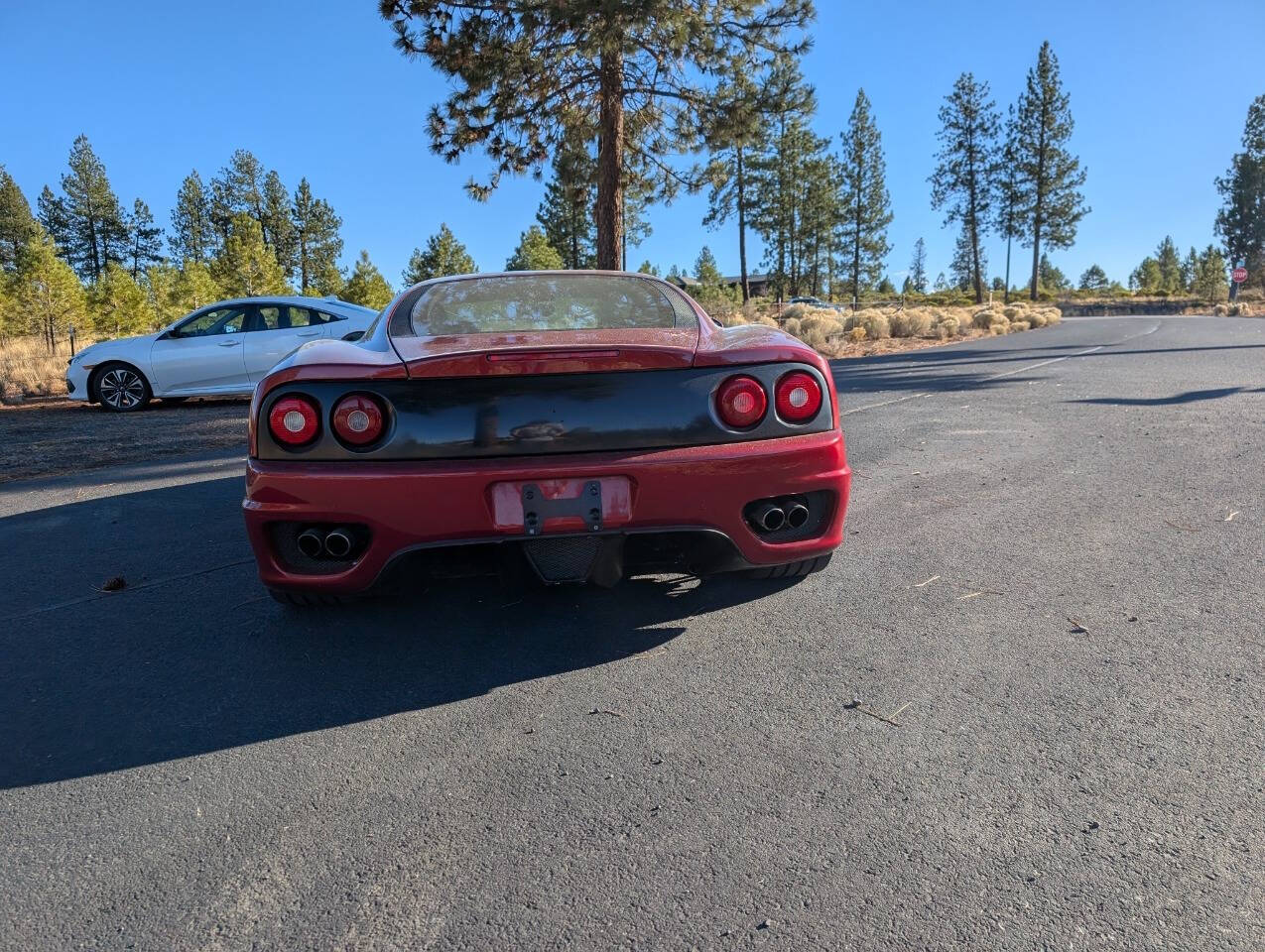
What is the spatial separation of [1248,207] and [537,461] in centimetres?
8092

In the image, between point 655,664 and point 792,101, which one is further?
point 792,101

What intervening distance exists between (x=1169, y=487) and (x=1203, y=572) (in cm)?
151

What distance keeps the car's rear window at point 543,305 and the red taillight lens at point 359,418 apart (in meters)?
0.51

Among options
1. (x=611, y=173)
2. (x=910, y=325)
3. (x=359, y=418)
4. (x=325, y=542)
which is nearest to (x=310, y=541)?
(x=325, y=542)

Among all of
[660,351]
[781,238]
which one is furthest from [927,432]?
[781,238]

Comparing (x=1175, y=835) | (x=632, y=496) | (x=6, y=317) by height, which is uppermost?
(x=6, y=317)

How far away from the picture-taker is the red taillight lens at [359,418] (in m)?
2.36

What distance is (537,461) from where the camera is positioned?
232 centimetres

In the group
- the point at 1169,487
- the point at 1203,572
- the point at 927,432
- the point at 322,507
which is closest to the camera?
the point at 322,507

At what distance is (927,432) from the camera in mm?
6340

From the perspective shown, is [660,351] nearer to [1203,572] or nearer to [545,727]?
[545,727]

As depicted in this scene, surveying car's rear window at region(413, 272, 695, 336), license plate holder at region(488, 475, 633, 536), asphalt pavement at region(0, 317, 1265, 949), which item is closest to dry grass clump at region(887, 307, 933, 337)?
asphalt pavement at region(0, 317, 1265, 949)

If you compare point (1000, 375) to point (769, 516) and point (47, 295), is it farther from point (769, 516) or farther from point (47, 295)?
point (47, 295)

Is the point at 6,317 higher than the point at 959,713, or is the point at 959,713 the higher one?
the point at 6,317
